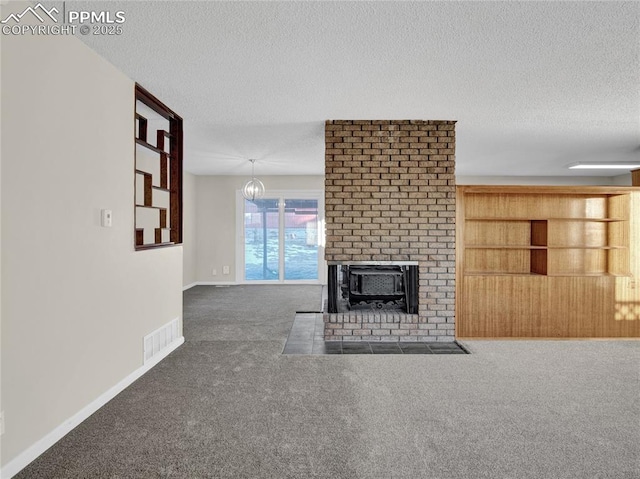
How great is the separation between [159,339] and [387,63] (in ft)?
9.48

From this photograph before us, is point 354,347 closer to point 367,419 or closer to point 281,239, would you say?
point 367,419

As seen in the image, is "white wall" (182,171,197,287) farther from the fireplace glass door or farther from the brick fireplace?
the brick fireplace

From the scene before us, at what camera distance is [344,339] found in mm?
4066

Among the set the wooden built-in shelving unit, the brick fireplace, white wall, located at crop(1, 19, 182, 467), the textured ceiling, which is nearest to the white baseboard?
white wall, located at crop(1, 19, 182, 467)

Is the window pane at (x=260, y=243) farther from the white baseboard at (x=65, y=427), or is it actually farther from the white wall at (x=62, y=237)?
the white wall at (x=62, y=237)

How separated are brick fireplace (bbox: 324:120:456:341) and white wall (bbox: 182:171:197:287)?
14.4 ft

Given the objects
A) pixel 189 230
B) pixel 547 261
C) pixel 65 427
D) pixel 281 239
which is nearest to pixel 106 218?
pixel 65 427

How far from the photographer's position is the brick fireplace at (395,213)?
13.3 feet

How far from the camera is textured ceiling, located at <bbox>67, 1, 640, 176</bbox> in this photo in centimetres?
210

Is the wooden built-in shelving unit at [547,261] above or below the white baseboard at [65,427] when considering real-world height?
above

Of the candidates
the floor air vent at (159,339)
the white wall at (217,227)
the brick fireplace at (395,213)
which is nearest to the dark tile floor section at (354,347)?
the brick fireplace at (395,213)

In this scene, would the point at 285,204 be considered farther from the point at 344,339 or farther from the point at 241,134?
the point at 344,339

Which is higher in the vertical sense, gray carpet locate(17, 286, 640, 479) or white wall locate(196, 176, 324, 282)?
white wall locate(196, 176, 324, 282)

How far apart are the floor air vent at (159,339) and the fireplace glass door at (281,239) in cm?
442
